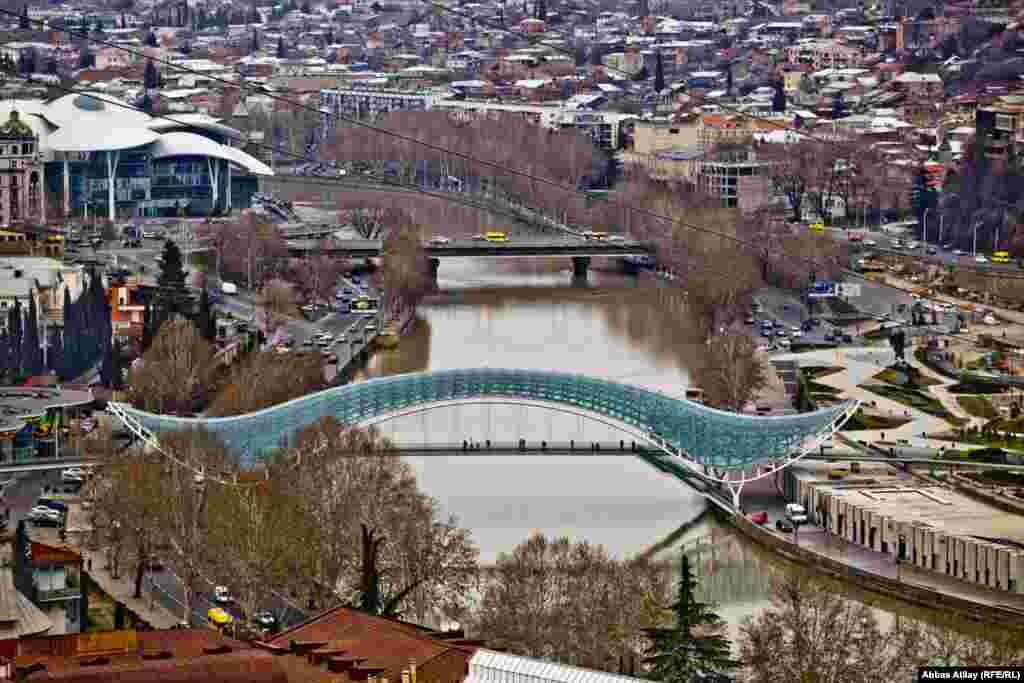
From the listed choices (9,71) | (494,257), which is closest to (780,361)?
(494,257)

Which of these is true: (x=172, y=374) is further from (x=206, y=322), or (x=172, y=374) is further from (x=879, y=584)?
(x=879, y=584)

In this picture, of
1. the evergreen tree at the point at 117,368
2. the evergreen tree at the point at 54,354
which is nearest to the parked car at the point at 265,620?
the evergreen tree at the point at 117,368

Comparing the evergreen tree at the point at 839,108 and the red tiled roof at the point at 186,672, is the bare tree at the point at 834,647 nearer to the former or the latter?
the red tiled roof at the point at 186,672

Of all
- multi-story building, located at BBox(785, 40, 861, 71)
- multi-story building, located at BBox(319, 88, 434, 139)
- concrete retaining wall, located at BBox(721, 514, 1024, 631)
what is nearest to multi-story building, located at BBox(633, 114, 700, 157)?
multi-story building, located at BBox(319, 88, 434, 139)

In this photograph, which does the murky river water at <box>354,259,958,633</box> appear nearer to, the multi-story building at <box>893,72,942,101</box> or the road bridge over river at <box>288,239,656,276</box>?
the road bridge over river at <box>288,239,656,276</box>

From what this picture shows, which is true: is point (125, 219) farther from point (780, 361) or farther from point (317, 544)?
point (317, 544)

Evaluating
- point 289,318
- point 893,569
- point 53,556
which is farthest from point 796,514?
point 289,318
